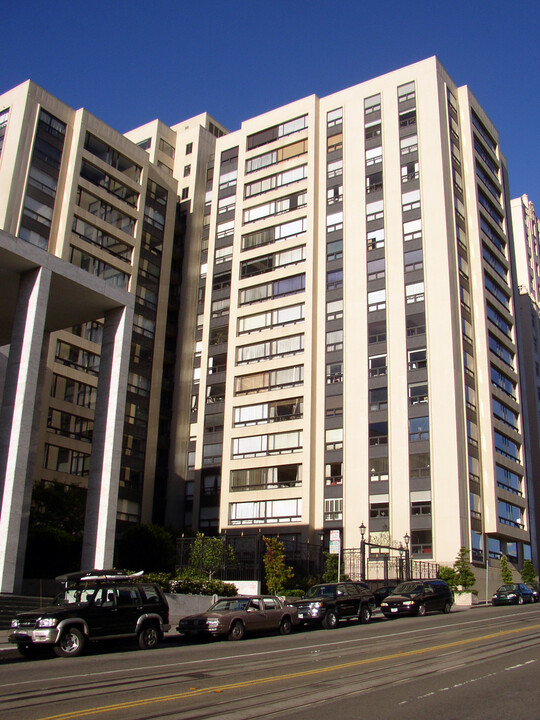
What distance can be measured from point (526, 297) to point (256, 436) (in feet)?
149

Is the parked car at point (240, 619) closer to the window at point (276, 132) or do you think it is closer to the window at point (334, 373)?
the window at point (334, 373)

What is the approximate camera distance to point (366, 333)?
55656mm

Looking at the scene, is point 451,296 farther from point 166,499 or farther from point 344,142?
point 166,499

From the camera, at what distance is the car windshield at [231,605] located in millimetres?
21469

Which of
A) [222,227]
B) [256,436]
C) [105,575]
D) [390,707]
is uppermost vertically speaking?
[222,227]

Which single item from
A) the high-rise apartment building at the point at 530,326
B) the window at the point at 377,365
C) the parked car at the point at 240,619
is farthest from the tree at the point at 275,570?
the high-rise apartment building at the point at 530,326

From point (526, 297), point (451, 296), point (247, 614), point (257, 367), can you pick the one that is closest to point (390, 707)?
point (247, 614)

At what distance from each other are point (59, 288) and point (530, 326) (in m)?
65.5

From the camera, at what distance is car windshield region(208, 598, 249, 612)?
70.4 feet

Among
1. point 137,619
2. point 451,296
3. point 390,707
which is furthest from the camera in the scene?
point 451,296

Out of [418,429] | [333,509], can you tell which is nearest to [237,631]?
[418,429]

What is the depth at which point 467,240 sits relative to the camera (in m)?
58.9

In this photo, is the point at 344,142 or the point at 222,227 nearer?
the point at 344,142

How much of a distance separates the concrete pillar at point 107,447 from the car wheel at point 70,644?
11312 millimetres
